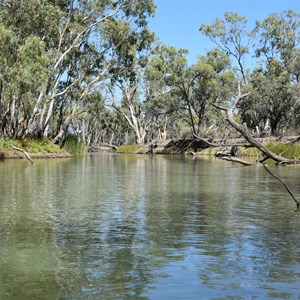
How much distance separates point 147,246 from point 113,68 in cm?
5237

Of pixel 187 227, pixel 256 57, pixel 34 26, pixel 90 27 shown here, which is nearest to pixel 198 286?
pixel 187 227

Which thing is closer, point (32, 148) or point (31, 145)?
point (32, 148)

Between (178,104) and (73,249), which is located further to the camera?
(178,104)

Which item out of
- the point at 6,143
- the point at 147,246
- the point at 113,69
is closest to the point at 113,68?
the point at 113,69

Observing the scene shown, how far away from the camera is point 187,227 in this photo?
12.7m

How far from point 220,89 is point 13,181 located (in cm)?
5197

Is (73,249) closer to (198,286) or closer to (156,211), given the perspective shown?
(198,286)

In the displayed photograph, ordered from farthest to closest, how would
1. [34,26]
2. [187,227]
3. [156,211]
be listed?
1. [34,26]
2. [156,211]
3. [187,227]

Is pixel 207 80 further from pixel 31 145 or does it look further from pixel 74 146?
pixel 31 145

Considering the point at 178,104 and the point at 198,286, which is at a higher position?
the point at 178,104

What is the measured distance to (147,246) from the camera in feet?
34.4

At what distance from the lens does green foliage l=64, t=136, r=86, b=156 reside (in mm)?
59759

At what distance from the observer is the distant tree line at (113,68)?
43844mm

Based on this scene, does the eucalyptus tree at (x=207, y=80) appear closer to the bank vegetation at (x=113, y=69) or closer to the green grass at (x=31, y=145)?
the bank vegetation at (x=113, y=69)
